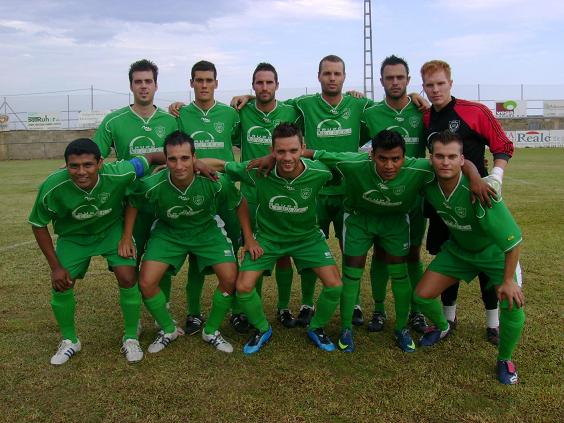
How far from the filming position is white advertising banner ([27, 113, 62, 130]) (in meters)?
31.3

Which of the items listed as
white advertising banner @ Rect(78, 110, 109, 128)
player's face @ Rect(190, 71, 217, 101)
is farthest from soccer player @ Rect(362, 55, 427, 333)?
white advertising banner @ Rect(78, 110, 109, 128)

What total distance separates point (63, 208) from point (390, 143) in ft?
7.25

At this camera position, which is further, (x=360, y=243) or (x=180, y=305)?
(x=180, y=305)

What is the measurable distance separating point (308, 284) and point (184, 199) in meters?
1.28

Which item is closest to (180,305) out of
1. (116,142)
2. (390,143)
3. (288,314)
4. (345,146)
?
(288,314)

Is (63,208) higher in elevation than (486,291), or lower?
higher

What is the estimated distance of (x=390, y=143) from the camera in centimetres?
339

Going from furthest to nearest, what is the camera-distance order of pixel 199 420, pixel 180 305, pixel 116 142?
1. pixel 180 305
2. pixel 116 142
3. pixel 199 420

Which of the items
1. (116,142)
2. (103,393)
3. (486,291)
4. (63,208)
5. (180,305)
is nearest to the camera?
(103,393)

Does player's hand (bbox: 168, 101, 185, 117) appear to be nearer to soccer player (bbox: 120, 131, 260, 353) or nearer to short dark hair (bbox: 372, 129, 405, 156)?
soccer player (bbox: 120, 131, 260, 353)

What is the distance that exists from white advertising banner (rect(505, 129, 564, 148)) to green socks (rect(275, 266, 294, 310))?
25.7 metres

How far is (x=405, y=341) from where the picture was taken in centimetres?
363

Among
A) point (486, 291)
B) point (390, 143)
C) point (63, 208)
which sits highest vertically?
point (390, 143)

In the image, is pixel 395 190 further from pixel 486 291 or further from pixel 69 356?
pixel 69 356
